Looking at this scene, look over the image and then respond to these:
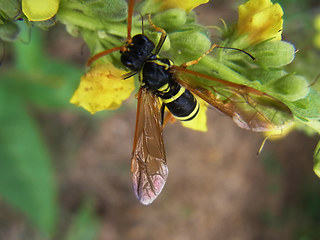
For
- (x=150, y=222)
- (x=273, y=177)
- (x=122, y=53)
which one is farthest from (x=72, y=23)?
(x=273, y=177)

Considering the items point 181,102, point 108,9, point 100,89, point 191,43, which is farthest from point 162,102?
point 108,9

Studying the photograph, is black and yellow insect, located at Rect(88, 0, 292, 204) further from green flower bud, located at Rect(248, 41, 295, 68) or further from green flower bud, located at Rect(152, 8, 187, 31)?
green flower bud, located at Rect(248, 41, 295, 68)

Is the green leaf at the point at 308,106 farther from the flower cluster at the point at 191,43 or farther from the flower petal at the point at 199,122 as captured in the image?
the flower petal at the point at 199,122

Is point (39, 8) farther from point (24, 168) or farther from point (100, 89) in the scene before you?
point (24, 168)

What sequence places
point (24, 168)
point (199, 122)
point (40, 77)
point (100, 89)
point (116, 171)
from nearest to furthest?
point (100, 89)
point (199, 122)
point (40, 77)
point (24, 168)
point (116, 171)

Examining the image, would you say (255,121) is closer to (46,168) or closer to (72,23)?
(72,23)

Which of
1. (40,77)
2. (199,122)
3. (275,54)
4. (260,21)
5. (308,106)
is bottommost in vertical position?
(40,77)
